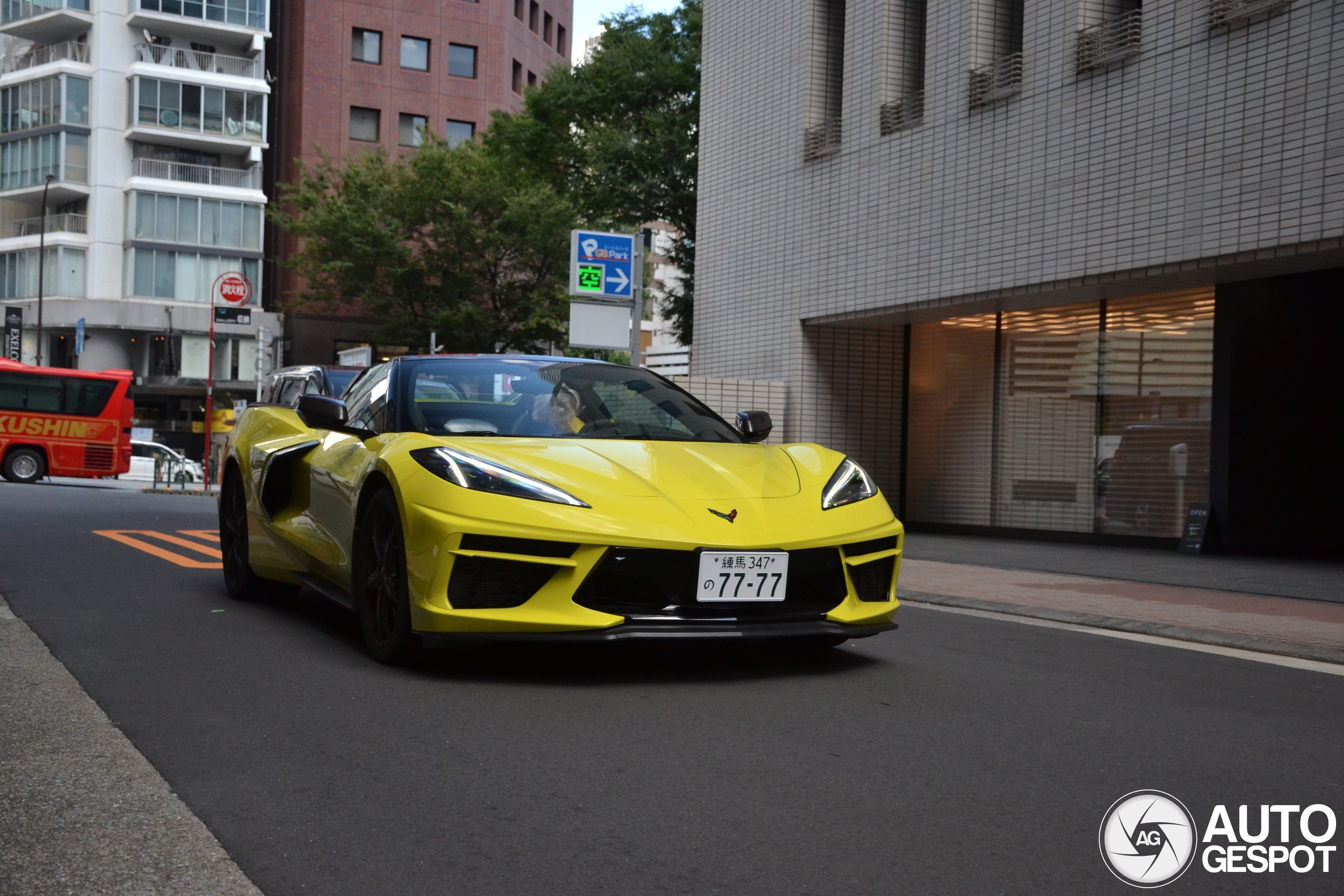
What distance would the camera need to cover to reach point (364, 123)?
56.1 meters

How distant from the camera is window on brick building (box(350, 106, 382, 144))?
5584cm

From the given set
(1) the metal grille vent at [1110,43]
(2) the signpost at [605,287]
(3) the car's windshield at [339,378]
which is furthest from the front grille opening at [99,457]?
(1) the metal grille vent at [1110,43]

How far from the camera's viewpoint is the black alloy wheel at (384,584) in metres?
5.16

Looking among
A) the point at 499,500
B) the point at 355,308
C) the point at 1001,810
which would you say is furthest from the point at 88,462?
the point at 1001,810

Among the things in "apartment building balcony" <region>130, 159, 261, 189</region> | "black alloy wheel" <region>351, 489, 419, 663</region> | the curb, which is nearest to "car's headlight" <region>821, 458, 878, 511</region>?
"black alloy wheel" <region>351, 489, 419, 663</region>

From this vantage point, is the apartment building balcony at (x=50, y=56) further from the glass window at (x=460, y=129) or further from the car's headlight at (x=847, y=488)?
the car's headlight at (x=847, y=488)

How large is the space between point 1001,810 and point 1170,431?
11413 millimetres

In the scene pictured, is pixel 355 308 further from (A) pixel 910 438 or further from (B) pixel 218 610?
(B) pixel 218 610

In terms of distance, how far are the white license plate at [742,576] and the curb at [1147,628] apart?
3.17m

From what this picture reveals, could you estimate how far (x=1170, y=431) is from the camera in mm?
14023

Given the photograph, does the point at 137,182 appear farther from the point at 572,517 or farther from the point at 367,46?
the point at 572,517

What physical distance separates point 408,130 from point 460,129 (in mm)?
2131

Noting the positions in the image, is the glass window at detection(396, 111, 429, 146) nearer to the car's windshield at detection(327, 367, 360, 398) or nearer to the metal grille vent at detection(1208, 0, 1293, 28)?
the car's windshield at detection(327, 367, 360, 398)

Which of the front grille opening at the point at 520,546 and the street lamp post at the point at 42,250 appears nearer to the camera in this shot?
the front grille opening at the point at 520,546
